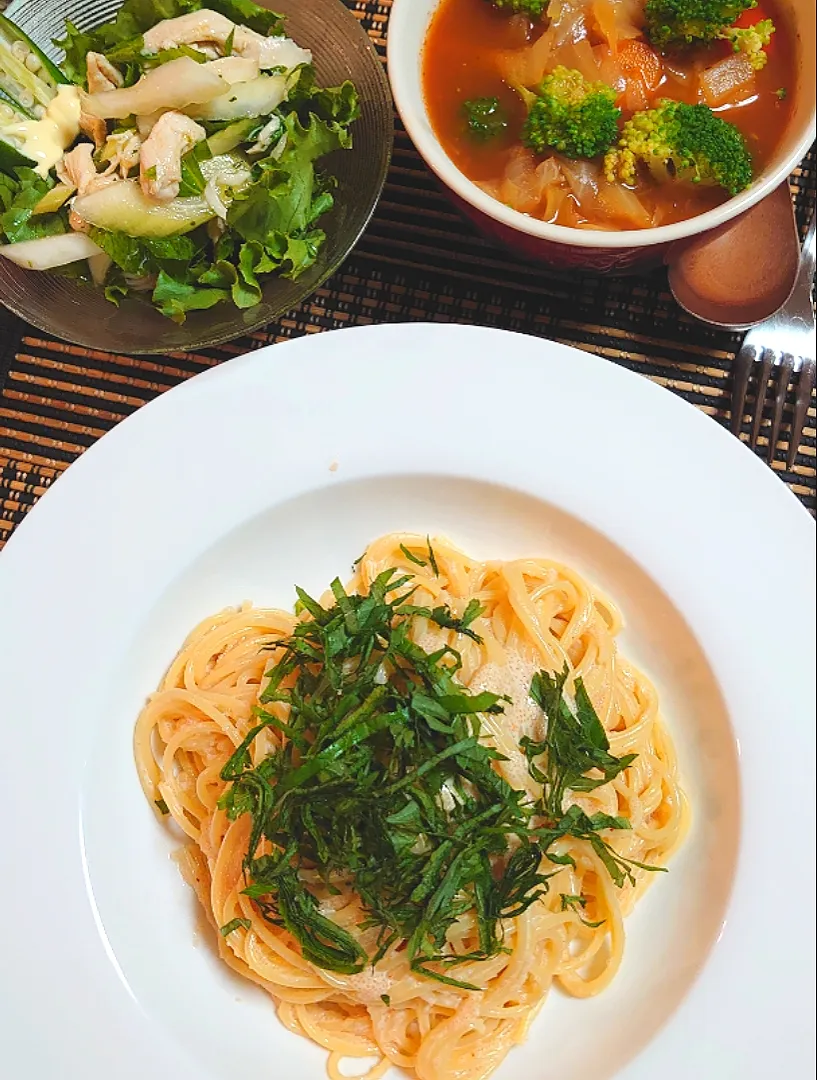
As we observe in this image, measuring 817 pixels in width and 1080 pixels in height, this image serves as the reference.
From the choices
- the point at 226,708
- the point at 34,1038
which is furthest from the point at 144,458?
the point at 34,1038

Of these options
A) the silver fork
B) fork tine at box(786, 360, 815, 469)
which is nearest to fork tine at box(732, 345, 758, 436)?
the silver fork

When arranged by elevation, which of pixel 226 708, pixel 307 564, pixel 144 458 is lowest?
pixel 226 708

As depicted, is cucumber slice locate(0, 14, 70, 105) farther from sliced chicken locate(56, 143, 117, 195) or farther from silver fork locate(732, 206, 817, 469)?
silver fork locate(732, 206, 817, 469)

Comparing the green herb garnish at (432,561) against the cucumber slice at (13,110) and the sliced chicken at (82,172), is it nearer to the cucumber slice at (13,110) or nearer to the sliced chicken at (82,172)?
the sliced chicken at (82,172)

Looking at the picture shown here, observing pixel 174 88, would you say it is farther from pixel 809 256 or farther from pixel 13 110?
pixel 809 256

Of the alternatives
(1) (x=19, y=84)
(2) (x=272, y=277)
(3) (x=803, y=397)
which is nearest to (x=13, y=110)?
(1) (x=19, y=84)

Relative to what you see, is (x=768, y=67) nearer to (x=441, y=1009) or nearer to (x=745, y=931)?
(x=745, y=931)

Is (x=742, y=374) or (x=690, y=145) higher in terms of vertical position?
(x=690, y=145)

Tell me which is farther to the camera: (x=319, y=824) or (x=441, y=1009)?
(x=441, y=1009)
